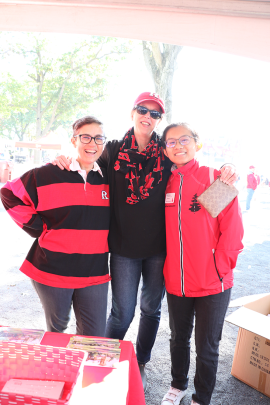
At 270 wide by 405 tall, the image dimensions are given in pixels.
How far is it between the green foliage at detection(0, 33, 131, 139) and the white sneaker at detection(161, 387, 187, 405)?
13605 millimetres

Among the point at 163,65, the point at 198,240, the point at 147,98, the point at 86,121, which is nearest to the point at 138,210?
the point at 198,240

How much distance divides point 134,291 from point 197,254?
24.6 inches

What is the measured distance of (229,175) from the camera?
2051mm

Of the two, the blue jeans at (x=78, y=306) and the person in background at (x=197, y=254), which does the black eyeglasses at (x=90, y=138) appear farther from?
the blue jeans at (x=78, y=306)

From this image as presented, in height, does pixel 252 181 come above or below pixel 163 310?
above

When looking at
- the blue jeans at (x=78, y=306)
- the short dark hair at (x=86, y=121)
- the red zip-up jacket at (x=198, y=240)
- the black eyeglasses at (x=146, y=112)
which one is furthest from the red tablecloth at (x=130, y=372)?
the black eyeglasses at (x=146, y=112)

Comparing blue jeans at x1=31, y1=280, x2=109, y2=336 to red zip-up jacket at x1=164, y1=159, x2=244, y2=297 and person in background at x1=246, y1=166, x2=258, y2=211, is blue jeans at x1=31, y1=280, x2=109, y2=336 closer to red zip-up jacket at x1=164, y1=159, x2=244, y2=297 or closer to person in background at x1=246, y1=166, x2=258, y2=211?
red zip-up jacket at x1=164, y1=159, x2=244, y2=297

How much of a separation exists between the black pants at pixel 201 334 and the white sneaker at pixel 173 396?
0.09 metres

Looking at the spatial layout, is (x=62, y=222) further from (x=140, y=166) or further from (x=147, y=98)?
(x=147, y=98)

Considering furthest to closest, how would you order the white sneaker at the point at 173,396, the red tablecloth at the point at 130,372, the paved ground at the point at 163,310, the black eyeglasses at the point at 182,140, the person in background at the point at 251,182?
the person in background at the point at 251,182 → the paved ground at the point at 163,310 → the white sneaker at the point at 173,396 → the black eyeglasses at the point at 182,140 → the red tablecloth at the point at 130,372

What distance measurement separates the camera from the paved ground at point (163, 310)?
8.20 feet

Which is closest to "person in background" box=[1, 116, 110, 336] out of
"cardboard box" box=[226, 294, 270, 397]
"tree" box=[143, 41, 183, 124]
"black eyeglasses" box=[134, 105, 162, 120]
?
"black eyeglasses" box=[134, 105, 162, 120]

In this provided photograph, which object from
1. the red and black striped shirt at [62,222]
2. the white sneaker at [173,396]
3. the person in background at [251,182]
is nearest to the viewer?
the red and black striped shirt at [62,222]

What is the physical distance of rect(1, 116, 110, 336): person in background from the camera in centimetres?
196
